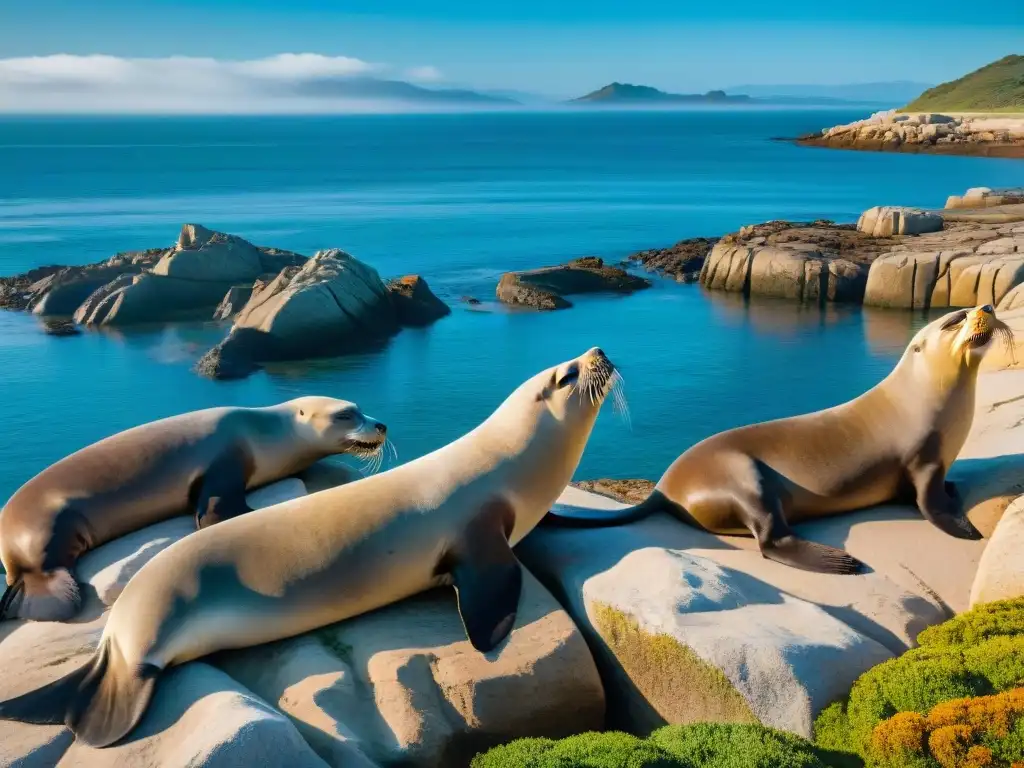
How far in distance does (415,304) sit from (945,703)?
20440mm

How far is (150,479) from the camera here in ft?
21.9

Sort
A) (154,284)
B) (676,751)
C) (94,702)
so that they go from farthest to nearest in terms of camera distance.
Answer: (154,284), (94,702), (676,751)

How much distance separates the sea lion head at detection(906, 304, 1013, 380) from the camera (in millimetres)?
6074

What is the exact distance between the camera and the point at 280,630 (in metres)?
4.91

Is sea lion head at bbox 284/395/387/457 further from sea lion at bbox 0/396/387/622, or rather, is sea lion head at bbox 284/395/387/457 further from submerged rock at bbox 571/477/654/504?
submerged rock at bbox 571/477/654/504

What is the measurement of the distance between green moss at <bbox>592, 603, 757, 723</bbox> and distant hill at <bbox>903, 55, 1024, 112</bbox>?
11019cm

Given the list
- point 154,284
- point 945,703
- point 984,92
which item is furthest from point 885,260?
point 984,92

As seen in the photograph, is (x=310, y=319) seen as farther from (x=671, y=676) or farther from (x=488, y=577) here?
(x=671, y=676)

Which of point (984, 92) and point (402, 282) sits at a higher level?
point (984, 92)

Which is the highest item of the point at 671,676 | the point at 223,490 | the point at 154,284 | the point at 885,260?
the point at 223,490

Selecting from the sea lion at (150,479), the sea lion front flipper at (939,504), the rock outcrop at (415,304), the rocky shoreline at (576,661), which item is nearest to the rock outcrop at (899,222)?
the rock outcrop at (415,304)


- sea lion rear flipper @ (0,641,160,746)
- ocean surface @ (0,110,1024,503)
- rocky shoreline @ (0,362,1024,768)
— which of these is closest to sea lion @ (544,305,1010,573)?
rocky shoreline @ (0,362,1024,768)

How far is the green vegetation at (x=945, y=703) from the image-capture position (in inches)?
150

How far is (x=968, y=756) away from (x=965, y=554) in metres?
2.24
